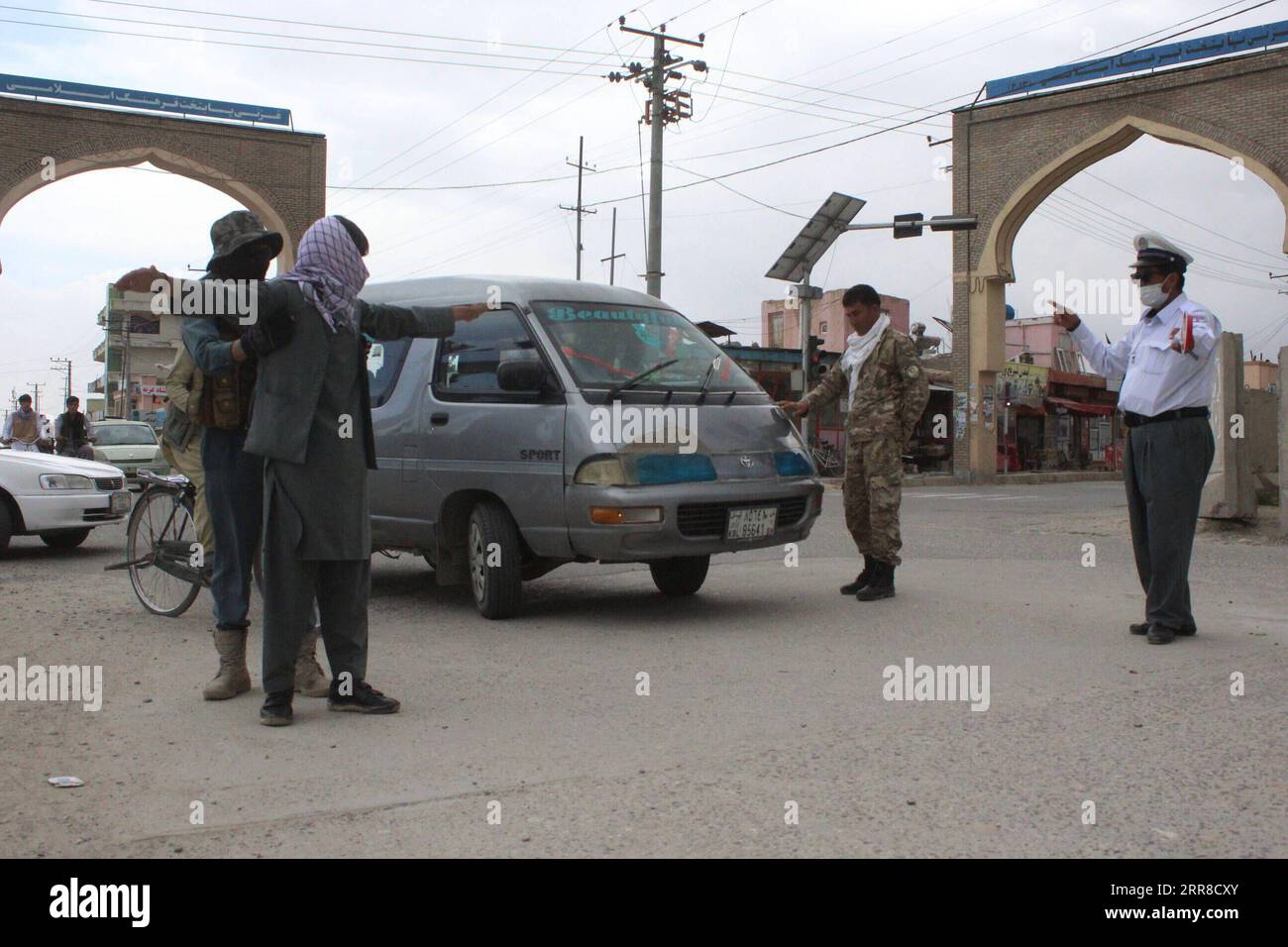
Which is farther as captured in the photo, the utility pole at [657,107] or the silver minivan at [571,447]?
the utility pole at [657,107]

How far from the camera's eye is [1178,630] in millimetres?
6184

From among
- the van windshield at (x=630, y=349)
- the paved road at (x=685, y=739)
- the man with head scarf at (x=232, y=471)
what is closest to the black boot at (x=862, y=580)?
the paved road at (x=685, y=739)

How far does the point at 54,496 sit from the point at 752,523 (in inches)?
262

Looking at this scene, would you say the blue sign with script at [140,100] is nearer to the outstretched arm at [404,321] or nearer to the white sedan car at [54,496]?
the white sedan car at [54,496]

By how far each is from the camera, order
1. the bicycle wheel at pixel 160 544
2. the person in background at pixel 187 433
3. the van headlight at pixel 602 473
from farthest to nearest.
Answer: the bicycle wheel at pixel 160 544 → the van headlight at pixel 602 473 → the person in background at pixel 187 433

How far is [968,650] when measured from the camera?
232 inches

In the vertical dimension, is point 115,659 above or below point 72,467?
below

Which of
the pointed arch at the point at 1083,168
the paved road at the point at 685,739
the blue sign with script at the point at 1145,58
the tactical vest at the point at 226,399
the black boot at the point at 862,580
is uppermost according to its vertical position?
the blue sign with script at the point at 1145,58

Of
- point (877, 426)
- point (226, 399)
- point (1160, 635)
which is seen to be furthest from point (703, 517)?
point (226, 399)

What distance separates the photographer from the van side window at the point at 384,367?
783 centimetres

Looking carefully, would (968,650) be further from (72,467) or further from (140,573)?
(72,467)

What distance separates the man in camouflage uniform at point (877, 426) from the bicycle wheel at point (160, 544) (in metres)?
3.97
